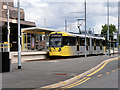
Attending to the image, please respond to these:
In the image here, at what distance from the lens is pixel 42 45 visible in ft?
125

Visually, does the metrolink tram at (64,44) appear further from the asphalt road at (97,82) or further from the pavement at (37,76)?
the asphalt road at (97,82)

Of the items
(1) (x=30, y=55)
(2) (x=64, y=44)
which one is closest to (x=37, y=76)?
(1) (x=30, y=55)

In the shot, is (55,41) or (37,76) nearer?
(37,76)

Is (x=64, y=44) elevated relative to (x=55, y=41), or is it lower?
lower

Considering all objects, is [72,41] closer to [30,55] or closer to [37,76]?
[30,55]

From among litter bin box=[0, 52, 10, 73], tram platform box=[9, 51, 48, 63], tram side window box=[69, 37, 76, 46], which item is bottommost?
tram platform box=[9, 51, 48, 63]

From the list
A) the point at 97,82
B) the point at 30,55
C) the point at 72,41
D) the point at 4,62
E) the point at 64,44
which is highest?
the point at 72,41

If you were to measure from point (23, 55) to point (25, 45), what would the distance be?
16.2 ft

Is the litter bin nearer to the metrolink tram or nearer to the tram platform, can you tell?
the tram platform

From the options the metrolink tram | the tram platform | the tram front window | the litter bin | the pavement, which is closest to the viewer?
the pavement

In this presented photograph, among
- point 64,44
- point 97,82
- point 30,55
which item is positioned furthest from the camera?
point 64,44

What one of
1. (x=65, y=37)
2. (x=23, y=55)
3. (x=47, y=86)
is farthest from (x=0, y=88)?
(x=65, y=37)

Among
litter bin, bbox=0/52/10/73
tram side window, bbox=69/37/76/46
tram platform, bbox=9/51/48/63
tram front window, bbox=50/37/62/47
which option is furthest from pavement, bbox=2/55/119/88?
Result: tram side window, bbox=69/37/76/46

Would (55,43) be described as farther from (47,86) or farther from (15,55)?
(47,86)
